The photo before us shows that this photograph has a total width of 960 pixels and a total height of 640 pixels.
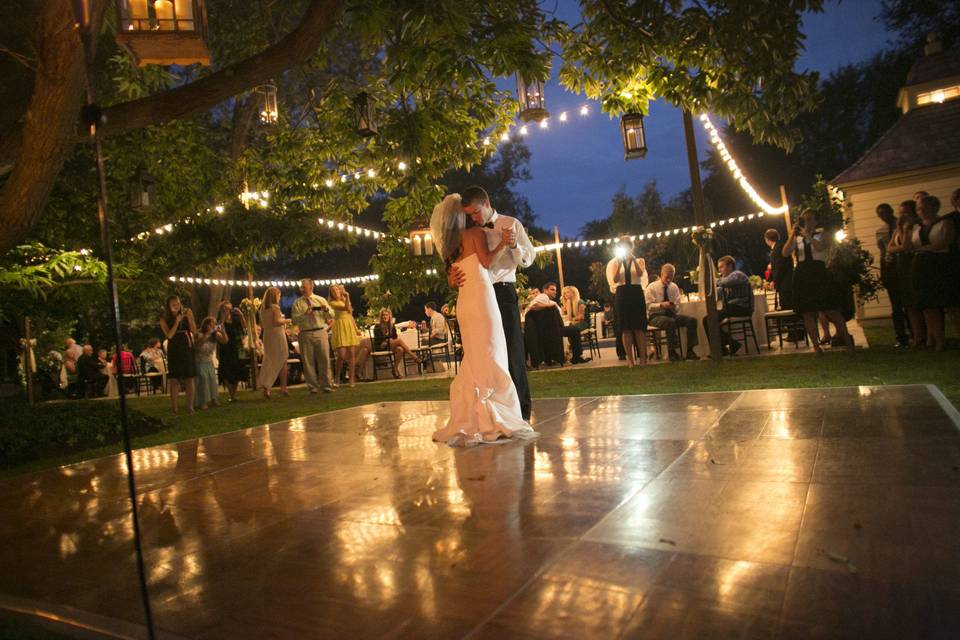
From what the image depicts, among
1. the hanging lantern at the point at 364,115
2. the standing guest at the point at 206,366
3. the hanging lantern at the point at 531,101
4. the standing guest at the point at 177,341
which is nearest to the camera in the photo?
the hanging lantern at the point at 531,101

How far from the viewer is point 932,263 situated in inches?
288

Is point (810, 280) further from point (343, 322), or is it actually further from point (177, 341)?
point (177, 341)

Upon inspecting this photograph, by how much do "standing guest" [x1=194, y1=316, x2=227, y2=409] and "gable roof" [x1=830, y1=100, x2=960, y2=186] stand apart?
50.7 feet

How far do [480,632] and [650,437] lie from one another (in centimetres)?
261

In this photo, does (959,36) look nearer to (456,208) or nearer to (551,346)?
(551,346)

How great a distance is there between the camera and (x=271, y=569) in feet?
7.72

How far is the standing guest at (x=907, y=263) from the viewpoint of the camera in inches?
306

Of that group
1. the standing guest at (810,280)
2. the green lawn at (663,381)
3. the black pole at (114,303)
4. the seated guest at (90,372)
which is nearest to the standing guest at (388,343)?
the green lawn at (663,381)

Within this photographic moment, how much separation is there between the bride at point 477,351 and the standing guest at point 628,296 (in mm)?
5145

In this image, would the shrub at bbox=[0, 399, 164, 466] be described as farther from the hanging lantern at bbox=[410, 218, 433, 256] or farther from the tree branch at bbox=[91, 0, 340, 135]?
the hanging lantern at bbox=[410, 218, 433, 256]

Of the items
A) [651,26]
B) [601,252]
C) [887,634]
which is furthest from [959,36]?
[887,634]

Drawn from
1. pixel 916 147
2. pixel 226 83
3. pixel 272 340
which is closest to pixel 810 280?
pixel 226 83

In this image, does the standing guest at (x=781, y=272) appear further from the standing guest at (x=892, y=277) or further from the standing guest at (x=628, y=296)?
the standing guest at (x=628, y=296)

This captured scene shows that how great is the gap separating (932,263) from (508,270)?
523cm
